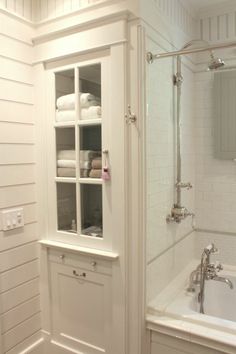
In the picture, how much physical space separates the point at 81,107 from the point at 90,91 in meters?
0.12

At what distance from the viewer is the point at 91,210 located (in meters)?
2.02

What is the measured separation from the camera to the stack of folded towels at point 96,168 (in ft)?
6.36

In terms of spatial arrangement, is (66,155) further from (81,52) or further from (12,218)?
(81,52)

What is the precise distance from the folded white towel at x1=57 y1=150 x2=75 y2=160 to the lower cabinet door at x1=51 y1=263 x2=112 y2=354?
28.8 inches

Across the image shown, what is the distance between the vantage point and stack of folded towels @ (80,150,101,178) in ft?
6.50

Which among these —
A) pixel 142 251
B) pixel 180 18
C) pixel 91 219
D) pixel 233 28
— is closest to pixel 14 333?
pixel 91 219

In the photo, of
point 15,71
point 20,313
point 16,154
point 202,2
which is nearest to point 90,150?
point 16,154

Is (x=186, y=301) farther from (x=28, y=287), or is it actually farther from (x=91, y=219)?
(x=28, y=287)

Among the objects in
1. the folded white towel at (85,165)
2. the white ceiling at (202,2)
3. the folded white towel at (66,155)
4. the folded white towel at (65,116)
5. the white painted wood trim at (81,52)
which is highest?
the white ceiling at (202,2)

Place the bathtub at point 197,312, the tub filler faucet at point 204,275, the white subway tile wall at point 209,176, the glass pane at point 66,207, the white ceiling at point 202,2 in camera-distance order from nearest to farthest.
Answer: the bathtub at point 197,312
the glass pane at point 66,207
the tub filler faucet at point 204,275
the white ceiling at point 202,2
the white subway tile wall at point 209,176

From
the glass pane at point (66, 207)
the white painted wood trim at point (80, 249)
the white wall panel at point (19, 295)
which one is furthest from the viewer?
the glass pane at point (66, 207)

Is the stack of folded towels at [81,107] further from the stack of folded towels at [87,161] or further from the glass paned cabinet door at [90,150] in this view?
the stack of folded towels at [87,161]

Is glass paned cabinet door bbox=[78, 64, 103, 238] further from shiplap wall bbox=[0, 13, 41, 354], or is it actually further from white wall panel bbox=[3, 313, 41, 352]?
white wall panel bbox=[3, 313, 41, 352]

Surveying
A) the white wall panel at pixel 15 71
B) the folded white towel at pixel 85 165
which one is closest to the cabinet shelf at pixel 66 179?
the folded white towel at pixel 85 165
